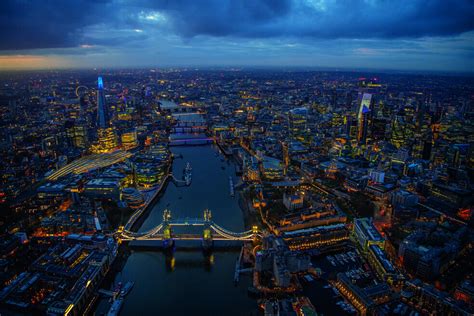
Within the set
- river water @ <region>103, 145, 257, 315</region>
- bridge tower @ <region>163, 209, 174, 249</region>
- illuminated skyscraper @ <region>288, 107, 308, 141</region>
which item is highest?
illuminated skyscraper @ <region>288, 107, 308, 141</region>

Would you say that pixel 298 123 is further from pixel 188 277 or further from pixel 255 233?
pixel 188 277

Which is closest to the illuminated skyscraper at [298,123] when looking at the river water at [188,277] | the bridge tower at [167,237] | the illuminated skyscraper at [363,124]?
the illuminated skyscraper at [363,124]

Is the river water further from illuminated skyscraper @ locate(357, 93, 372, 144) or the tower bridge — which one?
illuminated skyscraper @ locate(357, 93, 372, 144)

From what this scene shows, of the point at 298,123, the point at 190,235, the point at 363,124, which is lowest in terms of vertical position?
the point at 190,235

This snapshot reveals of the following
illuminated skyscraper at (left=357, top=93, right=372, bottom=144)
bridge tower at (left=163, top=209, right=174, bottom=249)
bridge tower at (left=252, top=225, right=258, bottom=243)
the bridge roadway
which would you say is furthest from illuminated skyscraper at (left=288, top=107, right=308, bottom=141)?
bridge tower at (left=163, top=209, right=174, bottom=249)

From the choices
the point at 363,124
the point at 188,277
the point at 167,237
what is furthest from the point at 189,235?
the point at 363,124

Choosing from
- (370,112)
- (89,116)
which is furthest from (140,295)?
(89,116)

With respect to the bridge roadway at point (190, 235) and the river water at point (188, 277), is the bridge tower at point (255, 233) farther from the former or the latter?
the river water at point (188, 277)

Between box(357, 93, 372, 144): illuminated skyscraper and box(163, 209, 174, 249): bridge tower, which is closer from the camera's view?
box(163, 209, 174, 249): bridge tower
